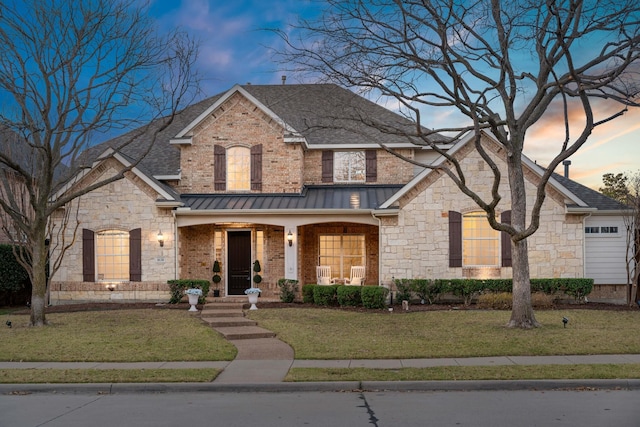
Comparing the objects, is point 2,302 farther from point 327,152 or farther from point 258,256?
point 327,152

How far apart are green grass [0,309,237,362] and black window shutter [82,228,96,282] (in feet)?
10.8

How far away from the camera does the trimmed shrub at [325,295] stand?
20109mm

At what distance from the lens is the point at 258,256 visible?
911 inches

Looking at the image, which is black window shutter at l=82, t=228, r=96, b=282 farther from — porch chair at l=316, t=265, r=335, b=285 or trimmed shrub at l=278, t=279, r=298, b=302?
porch chair at l=316, t=265, r=335, b=285

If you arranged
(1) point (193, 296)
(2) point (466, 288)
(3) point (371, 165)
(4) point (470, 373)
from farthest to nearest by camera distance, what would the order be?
(3) point (371, 165)
(2) point (466, 288)
(1) point (193, 296)
(4) point (470, 373)

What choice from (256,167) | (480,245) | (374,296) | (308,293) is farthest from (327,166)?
(374,296)

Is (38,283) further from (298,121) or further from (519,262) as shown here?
(298,121)

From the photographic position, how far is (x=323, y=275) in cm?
2284

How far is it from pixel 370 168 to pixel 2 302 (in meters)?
14.7

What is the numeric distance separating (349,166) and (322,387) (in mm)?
15699

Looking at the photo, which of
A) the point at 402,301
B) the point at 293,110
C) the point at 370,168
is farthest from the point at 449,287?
the point at 293,110

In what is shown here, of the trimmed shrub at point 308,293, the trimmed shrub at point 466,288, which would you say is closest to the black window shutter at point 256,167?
the trimmed shrub at point 308,293

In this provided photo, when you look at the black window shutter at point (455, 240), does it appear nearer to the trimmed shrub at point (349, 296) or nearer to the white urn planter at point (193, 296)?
the trimmed shrub at point (349, 296)

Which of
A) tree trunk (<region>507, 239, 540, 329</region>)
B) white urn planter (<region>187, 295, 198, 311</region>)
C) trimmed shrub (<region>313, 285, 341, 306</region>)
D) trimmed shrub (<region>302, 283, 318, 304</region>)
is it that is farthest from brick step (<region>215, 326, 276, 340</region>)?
trimmed shrub (<region>302, 283, 318, 304</region>)
